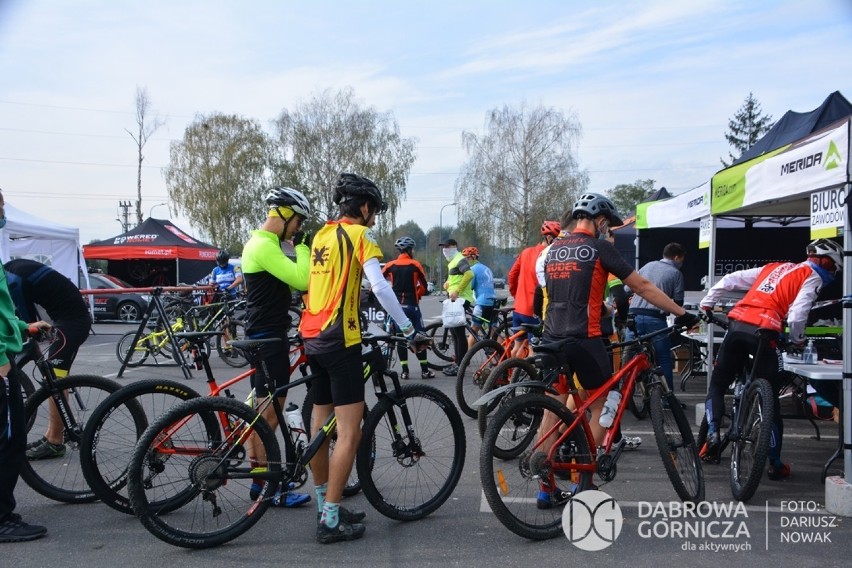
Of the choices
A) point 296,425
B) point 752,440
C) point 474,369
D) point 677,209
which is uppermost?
point 677,209

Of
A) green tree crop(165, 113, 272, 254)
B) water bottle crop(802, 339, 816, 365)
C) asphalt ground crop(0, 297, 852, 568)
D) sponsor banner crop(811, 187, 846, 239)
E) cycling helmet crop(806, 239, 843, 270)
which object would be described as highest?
green tree crop(165, 113, 272, 254)

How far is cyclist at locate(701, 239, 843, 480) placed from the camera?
17.7 ft

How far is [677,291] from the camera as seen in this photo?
8.28m

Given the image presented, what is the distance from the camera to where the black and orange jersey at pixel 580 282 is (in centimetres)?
469

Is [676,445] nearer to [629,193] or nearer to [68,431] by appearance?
[68,431]

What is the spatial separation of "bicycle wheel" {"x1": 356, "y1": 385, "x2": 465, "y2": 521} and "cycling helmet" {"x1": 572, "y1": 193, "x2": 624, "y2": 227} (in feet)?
4.92

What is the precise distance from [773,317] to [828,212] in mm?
821

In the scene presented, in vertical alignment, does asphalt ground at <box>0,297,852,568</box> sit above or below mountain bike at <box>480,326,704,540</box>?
below

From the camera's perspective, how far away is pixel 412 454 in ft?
15.2

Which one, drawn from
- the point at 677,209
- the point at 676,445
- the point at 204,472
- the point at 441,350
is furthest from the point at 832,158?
the point at 441,350

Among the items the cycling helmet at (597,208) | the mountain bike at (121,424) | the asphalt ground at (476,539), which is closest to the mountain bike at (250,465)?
the asphalt ground at (476,539)

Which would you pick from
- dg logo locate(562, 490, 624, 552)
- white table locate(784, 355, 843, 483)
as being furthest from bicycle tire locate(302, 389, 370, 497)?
white table locate(784, 355, 843, 483)

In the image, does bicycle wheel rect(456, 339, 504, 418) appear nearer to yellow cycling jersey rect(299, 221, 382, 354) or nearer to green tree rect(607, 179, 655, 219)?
yellow cycling jersey rect(299, 221, 382, 354)

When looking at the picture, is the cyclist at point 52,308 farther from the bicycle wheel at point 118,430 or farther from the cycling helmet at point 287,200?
the cycling helmet at point 287,200
